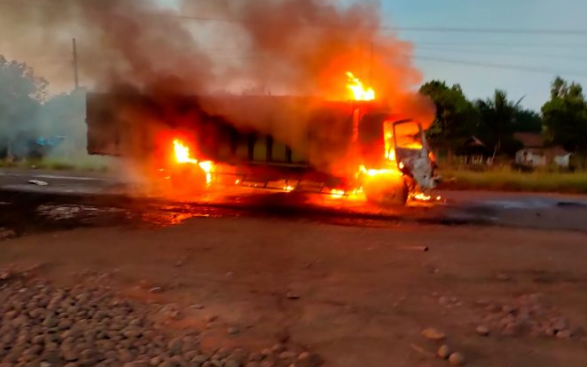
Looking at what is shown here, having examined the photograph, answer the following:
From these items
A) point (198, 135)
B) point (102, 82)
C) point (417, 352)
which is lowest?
point (417, 352)

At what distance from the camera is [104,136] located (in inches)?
637

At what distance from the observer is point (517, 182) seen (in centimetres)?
1914

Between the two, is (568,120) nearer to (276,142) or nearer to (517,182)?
(517,182)

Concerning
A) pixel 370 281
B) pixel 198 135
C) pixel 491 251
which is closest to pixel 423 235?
pixel 491 251

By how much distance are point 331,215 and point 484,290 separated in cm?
562

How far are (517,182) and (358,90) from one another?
7.35 meters

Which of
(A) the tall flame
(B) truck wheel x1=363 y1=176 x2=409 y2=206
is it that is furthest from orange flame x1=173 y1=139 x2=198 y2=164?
(B) truck wheel x1=363 y1=176 x2=409 y2=206

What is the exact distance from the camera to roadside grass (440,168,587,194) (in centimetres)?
1867

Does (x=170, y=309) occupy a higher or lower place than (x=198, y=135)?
lower

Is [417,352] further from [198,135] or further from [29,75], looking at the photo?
[29,75]

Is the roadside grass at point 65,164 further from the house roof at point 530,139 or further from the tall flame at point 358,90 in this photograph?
the house roof at point 530,139

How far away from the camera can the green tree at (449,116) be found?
1216 inches

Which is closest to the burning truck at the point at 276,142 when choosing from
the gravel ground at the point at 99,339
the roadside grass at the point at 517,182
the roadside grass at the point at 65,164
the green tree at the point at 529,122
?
the roadside grass at the point at 517,182

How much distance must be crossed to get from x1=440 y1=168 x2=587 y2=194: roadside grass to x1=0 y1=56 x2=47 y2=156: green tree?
13.0m
